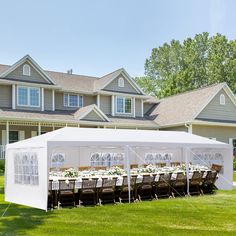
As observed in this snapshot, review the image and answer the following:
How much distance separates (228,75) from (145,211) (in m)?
44.2

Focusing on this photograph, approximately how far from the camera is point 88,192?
521 inches

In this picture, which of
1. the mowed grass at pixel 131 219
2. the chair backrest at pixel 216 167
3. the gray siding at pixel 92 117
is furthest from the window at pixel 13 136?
the chair backrest at pixel 216 167

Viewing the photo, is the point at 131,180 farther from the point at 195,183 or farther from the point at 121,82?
the point at 121,82

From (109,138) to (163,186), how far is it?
2.88 meters

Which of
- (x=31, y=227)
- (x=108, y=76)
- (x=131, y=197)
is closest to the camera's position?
(x=31, y=227)

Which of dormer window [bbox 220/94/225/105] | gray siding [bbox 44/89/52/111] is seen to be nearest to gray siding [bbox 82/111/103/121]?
Answer: gray siding [bbox 44/89/52/111]

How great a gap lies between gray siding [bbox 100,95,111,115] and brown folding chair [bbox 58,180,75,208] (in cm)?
1977

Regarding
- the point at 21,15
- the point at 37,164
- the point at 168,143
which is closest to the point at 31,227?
the point at 37,164

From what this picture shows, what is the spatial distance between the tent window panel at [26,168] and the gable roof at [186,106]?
18424 millimetres

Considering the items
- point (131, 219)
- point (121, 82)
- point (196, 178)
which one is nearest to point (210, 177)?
point (196, 178)

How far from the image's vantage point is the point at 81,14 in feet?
78.4

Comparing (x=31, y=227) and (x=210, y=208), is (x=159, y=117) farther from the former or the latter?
(x=31, y=227)

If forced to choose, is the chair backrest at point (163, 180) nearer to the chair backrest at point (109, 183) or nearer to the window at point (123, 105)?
the chair backrest at point (109, 183)

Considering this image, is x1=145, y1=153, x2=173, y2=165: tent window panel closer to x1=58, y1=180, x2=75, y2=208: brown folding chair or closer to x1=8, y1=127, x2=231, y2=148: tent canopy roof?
x1=8, y1=127, x2=231, y2=148: tent canopy roof
